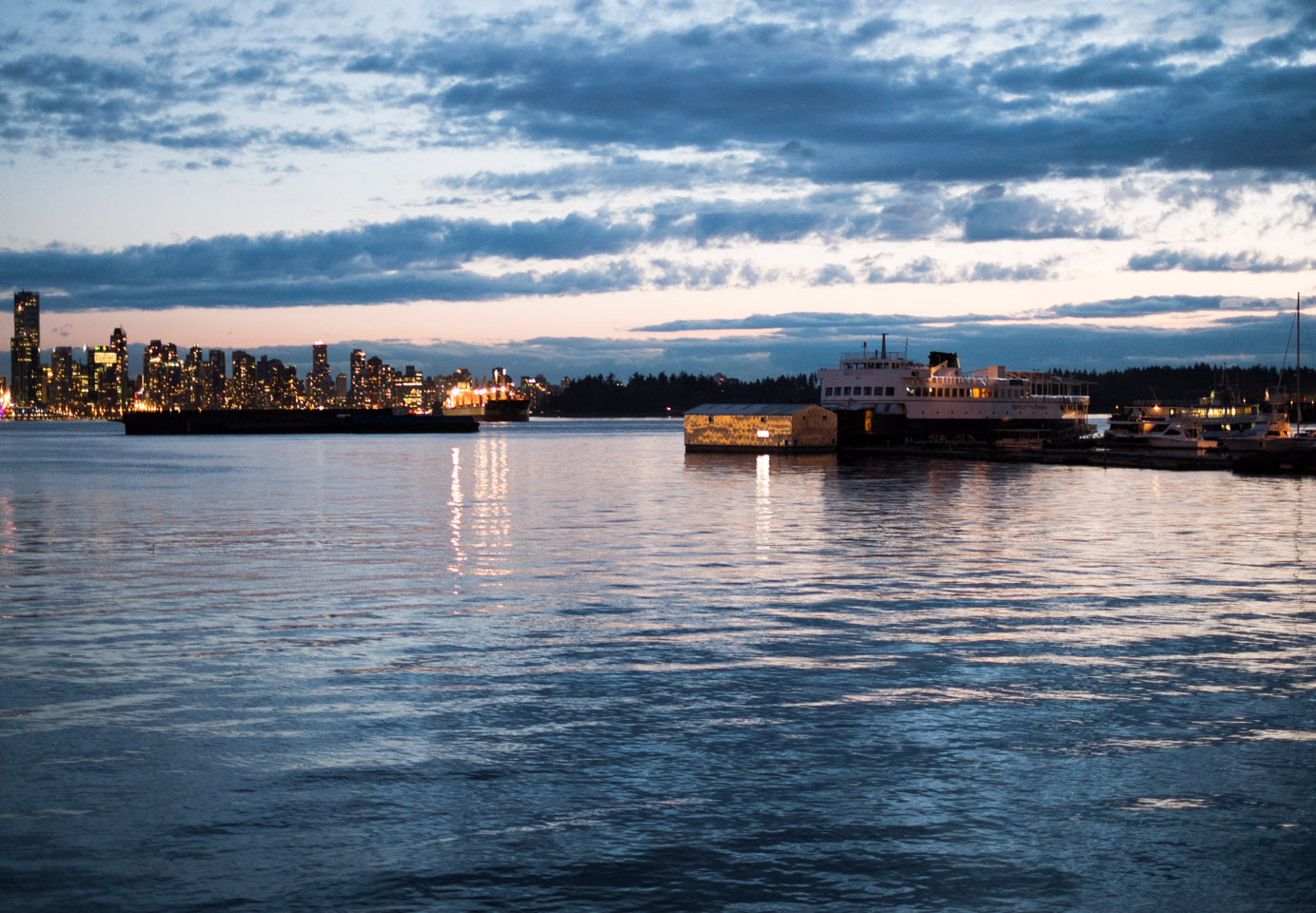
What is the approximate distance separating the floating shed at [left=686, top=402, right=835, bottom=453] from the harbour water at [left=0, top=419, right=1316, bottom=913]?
67017 mm

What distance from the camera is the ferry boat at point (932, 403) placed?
114750mm

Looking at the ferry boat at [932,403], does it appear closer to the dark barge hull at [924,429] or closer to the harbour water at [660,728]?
the dark barge hull at [924,429]

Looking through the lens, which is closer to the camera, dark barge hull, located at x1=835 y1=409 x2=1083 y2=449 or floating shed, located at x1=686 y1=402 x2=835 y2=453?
floating shed, located at x1=686 y1=402 x2=835 y2=453

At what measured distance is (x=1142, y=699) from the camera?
14.7 m

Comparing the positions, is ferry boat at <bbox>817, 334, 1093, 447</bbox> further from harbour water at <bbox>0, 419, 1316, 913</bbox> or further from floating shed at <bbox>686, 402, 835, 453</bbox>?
harbour water at <bbox>0, 419, 1316, 913</bbox>

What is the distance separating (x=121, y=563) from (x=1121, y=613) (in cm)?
2338

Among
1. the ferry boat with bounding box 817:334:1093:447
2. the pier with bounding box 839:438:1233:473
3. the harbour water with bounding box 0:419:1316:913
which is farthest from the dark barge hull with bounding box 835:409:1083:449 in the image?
the harbour water with bounding box 0:419:1316:913

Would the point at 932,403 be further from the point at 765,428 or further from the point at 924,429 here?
the point at 765,428

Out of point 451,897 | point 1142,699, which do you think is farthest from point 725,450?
point 451,897

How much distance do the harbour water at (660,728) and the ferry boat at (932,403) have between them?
83.3 m

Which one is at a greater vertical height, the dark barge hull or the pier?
the dark barge hull

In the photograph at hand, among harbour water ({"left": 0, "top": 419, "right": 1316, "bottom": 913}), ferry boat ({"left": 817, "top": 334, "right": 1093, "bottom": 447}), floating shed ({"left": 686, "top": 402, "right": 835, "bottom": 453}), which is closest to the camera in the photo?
harbour water ({"left": 0, "top": 419, "right": 1316, "bottom": 913})

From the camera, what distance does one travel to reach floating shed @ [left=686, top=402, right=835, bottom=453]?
99375mm

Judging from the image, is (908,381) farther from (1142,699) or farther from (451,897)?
(451,897)
